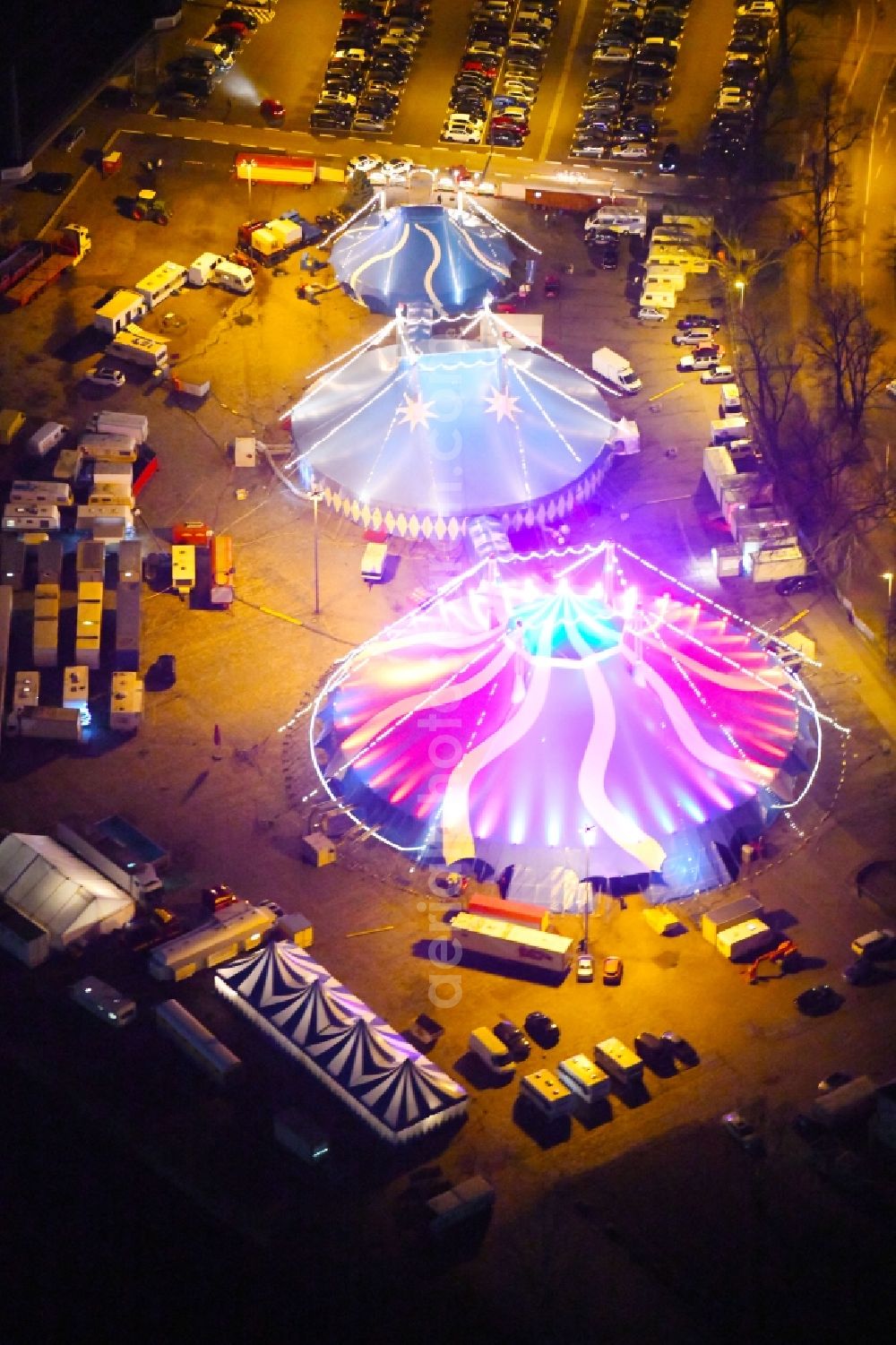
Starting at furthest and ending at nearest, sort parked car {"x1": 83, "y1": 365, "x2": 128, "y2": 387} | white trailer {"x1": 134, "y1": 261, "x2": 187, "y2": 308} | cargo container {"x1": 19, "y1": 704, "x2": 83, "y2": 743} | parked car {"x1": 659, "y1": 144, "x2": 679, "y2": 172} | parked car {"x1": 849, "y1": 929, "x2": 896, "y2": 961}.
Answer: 1. parked car {"x1": 659, "y1": 144, "x2": 679, "y2": 172}
2. white trailer {"x1": 134, "y1": 261, "x2": 187, "y2": 308}
3. parked car {"x1": 83, "y1": 365, "x2": 128, "y2": 387}
4. cargo container {"x1": 19, "y1": 704, "x2": 83, "y2": 743}
5. parked car {"x1": 849, "y1": 929, "x2": 896, "y2": 961}

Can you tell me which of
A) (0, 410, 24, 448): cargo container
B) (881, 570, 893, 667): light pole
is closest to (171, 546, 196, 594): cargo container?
(0, 410, 24, 448): cargo container

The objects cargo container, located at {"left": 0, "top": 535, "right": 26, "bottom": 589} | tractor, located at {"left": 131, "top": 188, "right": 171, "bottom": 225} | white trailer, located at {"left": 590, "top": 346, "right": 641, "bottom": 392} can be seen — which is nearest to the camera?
cargo container, located at {"left": 0, "top": 535, "right": 26, "bottom": 589}

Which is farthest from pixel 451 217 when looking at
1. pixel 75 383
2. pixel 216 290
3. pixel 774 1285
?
pixel 774 1285

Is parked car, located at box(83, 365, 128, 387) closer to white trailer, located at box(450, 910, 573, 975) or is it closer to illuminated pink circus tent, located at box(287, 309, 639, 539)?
illuminated pink circus tent, located at box(287, 309, 639, 539)

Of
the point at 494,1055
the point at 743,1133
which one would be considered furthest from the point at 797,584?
the point at 743,1133

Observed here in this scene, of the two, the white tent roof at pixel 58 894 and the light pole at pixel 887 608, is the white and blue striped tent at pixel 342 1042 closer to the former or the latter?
the white tent roof at pixel 58 894

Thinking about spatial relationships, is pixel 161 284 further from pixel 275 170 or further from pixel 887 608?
pixel 887 608
